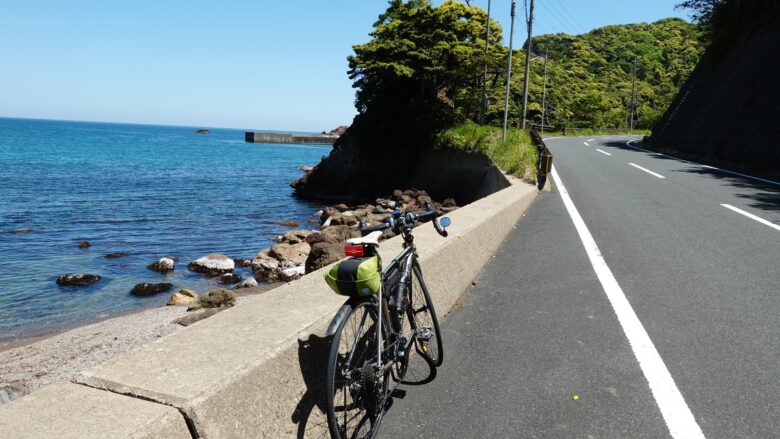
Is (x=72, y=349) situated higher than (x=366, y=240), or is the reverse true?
(x=366, y=240)

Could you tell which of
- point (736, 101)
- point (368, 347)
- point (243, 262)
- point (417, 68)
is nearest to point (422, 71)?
point (417, 68)

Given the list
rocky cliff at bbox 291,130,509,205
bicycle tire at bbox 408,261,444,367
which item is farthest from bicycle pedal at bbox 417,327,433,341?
rocky cliff at bbox 291,130,509,205

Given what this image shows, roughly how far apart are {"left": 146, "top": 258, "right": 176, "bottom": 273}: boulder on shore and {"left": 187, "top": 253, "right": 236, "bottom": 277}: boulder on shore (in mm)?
509

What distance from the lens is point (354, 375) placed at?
9.62 feet

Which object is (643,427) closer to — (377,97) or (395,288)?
(395,288)

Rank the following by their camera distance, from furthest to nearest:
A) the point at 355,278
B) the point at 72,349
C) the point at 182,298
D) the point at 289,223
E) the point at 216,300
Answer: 1. the point at 289,223
2. the point at 182,298
3. the point at 216,300
4. the point at 72,349
5. the point at 355,278

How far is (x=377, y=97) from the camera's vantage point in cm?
3469

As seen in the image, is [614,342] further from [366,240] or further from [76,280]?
[76,280]

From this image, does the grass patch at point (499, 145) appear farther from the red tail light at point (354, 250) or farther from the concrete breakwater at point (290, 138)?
the concrete breakwater at point (290, 138)

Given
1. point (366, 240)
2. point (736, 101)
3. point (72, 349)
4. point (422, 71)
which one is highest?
point (422, 71)

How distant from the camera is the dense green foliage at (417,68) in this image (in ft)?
104

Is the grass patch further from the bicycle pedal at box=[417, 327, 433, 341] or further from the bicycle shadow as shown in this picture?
the bicycle shadow

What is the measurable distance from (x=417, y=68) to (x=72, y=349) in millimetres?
27680

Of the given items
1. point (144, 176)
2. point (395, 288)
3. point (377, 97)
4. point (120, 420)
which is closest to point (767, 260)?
point (395, 288)
